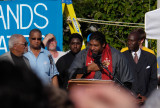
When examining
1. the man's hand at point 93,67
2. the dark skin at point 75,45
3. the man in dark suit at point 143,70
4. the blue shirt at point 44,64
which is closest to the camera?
the man's hand at point 93,67

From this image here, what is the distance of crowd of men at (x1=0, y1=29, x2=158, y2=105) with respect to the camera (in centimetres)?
521

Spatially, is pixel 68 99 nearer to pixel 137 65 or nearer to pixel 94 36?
pixel 94 36

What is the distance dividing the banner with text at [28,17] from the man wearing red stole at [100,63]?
7.08ft

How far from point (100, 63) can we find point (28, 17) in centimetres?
301

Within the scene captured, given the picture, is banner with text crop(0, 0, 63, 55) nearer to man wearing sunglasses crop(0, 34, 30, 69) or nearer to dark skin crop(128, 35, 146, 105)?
dark skin crop(128, 35, 146, 105)

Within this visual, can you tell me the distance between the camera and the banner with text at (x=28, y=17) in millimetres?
7570

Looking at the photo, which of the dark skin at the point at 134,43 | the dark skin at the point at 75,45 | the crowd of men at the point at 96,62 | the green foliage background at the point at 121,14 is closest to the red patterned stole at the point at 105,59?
the crowd of men at the point at 96,62

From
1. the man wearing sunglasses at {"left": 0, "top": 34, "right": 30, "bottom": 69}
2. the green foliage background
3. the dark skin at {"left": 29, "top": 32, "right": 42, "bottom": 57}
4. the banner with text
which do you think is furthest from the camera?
the green foliage background

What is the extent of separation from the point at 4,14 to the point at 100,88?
6.96m

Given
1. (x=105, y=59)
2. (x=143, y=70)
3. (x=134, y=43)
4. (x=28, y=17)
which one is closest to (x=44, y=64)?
(x=105, y=59)

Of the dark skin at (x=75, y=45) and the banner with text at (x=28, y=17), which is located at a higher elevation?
the banner with text at (x=28, y=17)

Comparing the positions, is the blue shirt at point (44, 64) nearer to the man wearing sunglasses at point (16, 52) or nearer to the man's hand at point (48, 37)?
the man wearing sunglasses at point (16, 52)

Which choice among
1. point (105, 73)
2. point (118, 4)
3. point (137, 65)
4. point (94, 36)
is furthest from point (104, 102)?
point (118, 4)

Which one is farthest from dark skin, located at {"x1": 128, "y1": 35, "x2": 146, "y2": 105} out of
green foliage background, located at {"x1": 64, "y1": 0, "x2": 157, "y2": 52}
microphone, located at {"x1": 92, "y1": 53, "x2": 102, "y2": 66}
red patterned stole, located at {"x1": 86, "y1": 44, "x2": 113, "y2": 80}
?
green foliage background, located at {"x1": 64, "y1": 0, "x2": 157, "y2": 52}
